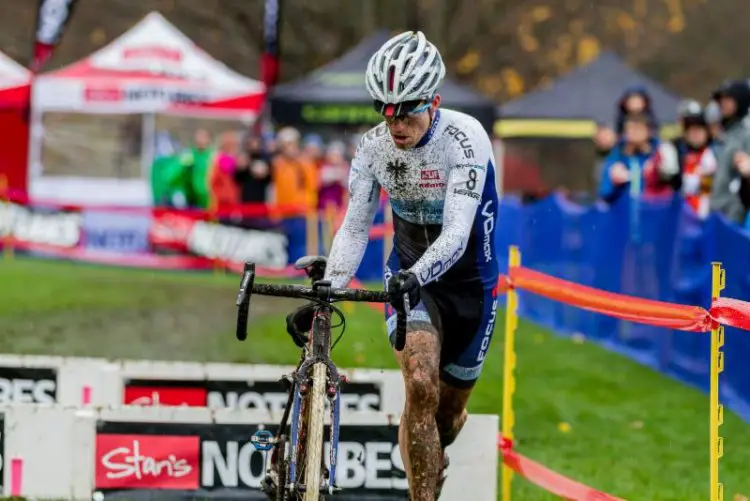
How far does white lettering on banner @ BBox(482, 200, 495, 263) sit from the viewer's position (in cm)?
692

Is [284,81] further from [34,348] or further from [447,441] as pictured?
[447,441]

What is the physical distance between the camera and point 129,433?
7.78m

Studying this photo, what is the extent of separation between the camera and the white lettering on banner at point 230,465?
7738mm

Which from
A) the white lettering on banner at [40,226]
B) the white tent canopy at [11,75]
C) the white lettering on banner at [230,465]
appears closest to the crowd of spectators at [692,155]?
the white lettering on banner at [230,465]

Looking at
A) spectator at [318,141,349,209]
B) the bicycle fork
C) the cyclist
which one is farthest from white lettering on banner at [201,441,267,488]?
spectator at [318,141,349,209]

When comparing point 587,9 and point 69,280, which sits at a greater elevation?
point 587,9

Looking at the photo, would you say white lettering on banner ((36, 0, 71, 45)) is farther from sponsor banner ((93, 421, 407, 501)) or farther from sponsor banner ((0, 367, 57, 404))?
sponsor banner ((93, 421, 407, 501))

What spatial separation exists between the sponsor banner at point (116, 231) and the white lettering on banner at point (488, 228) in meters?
19.7

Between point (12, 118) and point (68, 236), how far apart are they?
5403 millimetres

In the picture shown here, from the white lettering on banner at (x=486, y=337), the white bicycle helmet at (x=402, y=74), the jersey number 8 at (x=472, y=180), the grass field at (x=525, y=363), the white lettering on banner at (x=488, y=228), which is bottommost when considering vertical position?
the grass field at (x=525, y=363)

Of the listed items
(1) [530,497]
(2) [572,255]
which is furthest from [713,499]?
(2) [572,255]

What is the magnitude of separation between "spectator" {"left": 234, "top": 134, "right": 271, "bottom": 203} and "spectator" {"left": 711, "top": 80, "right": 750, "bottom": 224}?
42.1ft

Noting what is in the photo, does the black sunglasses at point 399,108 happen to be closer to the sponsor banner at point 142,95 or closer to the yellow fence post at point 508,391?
the yellow fence post at point 508,391

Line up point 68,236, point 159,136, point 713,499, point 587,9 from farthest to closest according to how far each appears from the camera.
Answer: point 587,9
point 159,136
point 68,236
point 713,499
